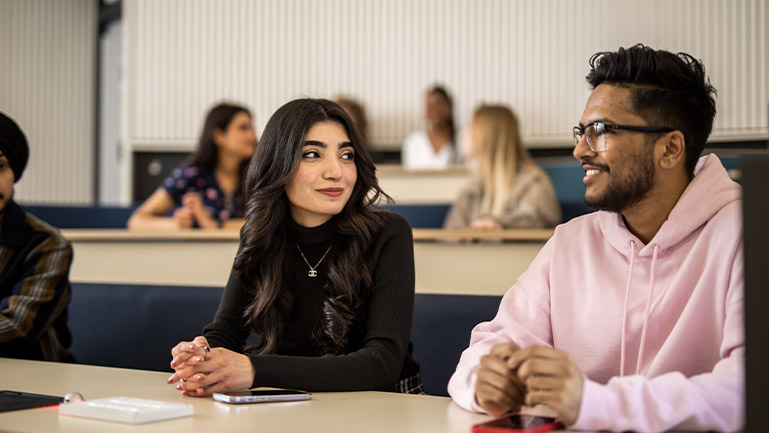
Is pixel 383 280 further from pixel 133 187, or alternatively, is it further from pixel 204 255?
pixel 133 187

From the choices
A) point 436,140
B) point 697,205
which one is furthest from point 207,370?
point 436,140

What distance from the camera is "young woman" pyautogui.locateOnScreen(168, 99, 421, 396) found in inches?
78.7

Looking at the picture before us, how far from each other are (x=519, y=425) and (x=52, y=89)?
772 centimetres

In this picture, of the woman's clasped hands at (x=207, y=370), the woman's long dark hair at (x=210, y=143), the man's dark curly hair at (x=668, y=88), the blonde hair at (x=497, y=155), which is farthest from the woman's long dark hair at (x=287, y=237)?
the blonde hair at (x=497, y=155)

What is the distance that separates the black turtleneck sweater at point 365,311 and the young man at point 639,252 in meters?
0.24

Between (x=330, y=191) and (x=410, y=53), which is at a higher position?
(x=410, y=53)

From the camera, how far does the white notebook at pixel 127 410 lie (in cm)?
126

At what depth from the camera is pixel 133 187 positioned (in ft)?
25.5

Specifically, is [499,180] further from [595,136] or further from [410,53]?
[595,136]

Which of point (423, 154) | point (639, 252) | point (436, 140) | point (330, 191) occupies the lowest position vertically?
point (639, 252)

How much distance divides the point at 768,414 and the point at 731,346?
1.10ft

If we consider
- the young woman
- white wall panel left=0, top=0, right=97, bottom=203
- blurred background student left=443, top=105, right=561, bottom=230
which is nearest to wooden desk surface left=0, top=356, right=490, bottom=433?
the young woman

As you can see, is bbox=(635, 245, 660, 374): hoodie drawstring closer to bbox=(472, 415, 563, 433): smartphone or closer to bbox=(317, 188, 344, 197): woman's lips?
bbox=(472, 415, 563, 433): smartphone

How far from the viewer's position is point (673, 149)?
1.66 m
